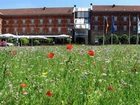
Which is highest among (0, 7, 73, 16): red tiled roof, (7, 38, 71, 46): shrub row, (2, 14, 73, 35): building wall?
(0, 7, 73, 16): red tiled roof

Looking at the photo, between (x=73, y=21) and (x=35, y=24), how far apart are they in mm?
11550

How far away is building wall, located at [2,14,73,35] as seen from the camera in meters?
141

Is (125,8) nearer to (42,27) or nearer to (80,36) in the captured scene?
(80,36)

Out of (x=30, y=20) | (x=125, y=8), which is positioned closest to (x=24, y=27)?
(x=30, y=20)

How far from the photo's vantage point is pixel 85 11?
14112 cm

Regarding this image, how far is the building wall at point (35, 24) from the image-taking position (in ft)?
463

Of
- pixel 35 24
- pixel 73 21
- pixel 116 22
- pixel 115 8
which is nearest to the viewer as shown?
pixel 116 22

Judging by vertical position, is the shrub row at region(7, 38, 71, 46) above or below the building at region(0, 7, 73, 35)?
below

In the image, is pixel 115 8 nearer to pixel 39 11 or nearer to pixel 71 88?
pixel 39 11

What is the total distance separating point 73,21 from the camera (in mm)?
140125

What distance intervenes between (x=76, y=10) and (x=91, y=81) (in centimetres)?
13908

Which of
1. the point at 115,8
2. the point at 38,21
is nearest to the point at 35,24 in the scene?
the point at 38,21

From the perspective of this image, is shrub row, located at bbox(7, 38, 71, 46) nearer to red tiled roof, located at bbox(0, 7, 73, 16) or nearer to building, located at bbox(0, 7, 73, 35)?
building, located at bbox(0, 7, 73, 35)

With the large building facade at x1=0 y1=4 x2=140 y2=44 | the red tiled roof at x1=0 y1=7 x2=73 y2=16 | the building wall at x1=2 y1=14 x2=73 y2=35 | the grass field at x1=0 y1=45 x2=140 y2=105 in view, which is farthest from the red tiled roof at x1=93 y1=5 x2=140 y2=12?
the grass field at x1=0 y1=45 x2=140 y2=105
